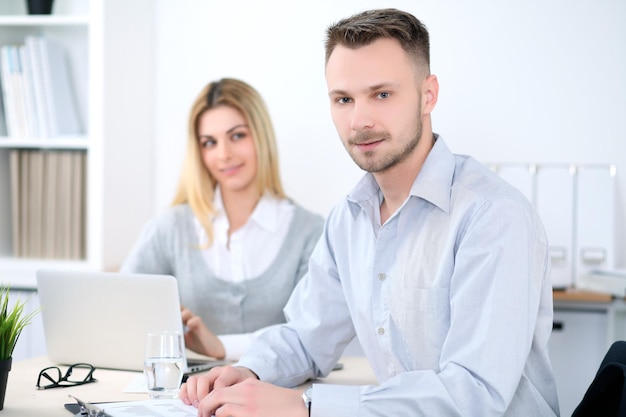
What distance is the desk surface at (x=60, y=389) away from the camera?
1499mm

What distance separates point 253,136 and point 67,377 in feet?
4.14

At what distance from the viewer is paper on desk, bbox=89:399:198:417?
1408 mm

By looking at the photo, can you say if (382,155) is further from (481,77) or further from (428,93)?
(481,77)

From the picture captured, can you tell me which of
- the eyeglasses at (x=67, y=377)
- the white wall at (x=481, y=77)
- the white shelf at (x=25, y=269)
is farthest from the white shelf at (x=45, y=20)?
the eyeglasses at (x=67, y=377)

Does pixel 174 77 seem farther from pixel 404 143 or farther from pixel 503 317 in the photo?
pixel 503 317

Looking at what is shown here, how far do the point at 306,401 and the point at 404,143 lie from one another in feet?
1.81

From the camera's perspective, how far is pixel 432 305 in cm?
149

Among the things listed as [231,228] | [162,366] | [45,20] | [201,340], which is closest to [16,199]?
[45,20]

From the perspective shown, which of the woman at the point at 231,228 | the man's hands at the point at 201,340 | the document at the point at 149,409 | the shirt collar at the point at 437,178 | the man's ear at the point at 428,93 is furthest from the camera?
the woman at the point at 231,228

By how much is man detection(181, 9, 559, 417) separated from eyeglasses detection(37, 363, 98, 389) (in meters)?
0.35

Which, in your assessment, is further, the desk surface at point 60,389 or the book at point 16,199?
the book at point 16,199

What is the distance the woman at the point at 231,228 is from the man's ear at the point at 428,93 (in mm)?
1130

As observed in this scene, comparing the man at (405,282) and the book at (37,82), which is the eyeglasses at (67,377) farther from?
the book at (37,82)

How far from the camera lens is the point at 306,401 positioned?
1318mm
